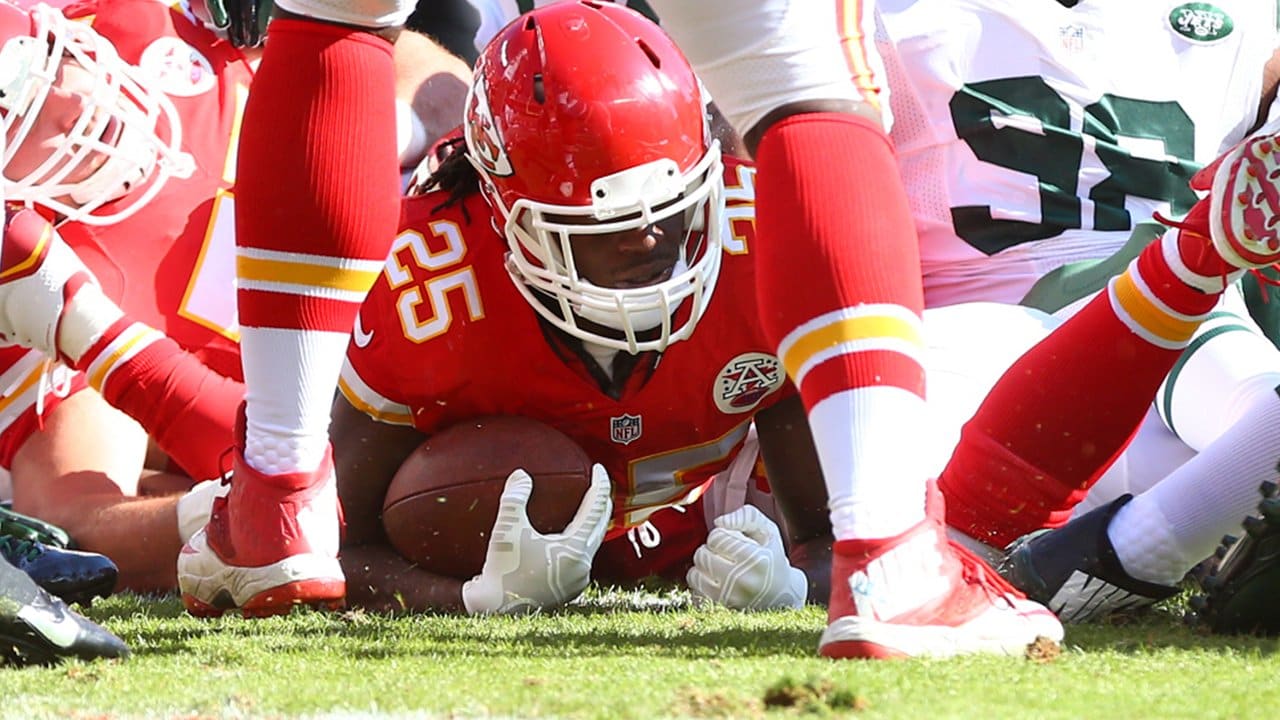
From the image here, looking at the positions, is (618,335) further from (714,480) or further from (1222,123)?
(1222,123)

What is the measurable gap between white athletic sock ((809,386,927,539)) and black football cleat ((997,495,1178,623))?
2.15 ft

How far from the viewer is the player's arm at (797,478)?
2693 mm

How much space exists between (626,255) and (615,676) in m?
0.91

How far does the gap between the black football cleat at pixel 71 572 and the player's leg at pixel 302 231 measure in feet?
2.33

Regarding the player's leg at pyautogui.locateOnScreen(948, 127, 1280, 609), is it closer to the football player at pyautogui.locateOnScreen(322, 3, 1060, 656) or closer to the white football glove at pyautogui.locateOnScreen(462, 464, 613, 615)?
the football player at pyautogui.locateOnScreen(322, 3, 1060, 656)

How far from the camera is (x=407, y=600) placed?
8.43ft

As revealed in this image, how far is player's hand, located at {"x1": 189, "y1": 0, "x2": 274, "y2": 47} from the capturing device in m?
3.39

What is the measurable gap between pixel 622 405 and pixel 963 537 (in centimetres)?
57

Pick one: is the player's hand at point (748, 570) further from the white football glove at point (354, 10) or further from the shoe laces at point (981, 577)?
the white football glove at point (354, 10)

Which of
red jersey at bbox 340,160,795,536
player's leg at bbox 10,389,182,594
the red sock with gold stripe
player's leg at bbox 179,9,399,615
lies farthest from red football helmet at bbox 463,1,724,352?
player's leg at bbox 10,389,182,594

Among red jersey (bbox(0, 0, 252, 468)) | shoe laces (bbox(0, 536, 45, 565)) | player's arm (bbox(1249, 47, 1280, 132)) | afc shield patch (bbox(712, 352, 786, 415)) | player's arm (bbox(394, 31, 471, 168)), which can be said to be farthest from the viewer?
player's arm (bbox(394, 31, 471, 168))

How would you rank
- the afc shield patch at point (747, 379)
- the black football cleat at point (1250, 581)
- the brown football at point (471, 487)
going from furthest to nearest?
the afc shield patch at point (747, 379)
the brown football at point (471, 487)
the black football cleat at point (1250, 581)

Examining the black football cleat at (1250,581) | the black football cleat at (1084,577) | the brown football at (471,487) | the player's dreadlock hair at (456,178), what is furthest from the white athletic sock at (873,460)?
the player's dreadlock hair at (456,178)

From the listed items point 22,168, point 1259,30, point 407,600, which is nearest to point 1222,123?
point 1259,30
